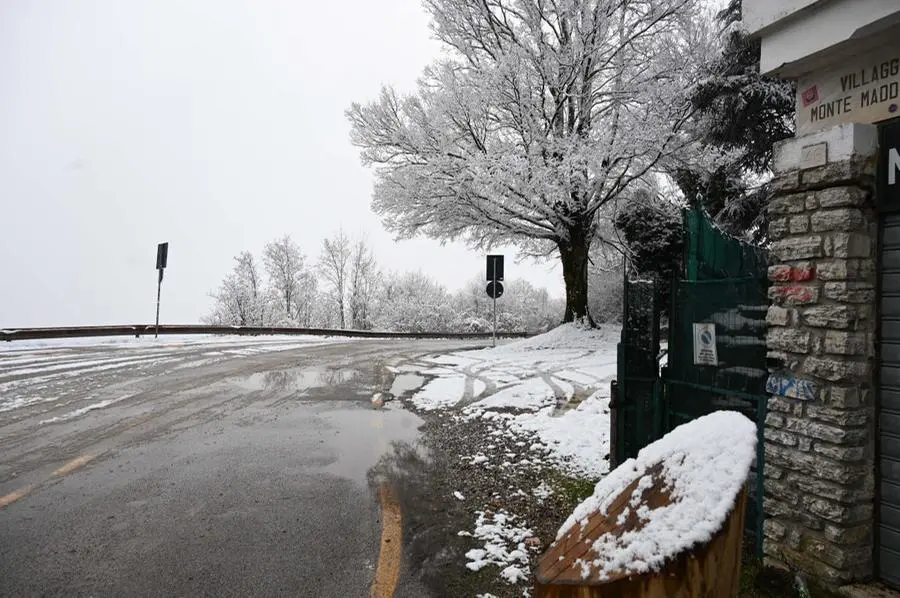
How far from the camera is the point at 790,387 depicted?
3455 millimetres

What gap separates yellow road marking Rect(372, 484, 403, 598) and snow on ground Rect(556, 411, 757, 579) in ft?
5.83

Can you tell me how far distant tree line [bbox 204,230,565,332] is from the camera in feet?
142

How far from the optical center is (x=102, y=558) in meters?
3.50

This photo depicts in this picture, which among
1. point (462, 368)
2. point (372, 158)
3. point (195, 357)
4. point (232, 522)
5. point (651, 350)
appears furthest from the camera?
point (372, 158)

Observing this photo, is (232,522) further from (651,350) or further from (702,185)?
(702,185)

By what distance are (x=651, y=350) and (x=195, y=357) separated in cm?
1245

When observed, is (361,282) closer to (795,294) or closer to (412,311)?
(412,311)

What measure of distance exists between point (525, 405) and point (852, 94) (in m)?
5.99

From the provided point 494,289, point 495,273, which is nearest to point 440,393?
point 494,289

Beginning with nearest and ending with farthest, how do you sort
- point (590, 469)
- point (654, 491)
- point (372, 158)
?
point (654, 491), point (590, 469), point (372, 158)

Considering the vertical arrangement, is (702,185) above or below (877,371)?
above

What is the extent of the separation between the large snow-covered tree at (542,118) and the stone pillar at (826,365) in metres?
10.1

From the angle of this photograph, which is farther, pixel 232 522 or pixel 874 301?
pixel 232 522

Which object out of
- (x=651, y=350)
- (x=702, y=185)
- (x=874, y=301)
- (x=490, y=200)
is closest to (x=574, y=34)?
(x=490, y=200)
